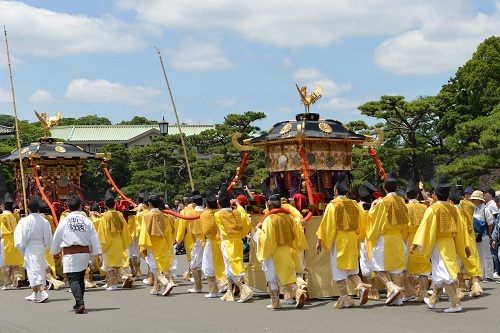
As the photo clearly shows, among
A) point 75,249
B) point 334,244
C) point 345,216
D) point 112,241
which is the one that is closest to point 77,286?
point 75,249

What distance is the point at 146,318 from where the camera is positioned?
363 inches

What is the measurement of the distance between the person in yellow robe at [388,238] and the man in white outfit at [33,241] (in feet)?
17.4

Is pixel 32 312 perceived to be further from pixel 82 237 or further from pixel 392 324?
pixel 392 324

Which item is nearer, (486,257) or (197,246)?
(486,257)

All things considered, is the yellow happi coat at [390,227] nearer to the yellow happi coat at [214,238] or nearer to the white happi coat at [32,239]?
the yellow happi coat at [214,238]

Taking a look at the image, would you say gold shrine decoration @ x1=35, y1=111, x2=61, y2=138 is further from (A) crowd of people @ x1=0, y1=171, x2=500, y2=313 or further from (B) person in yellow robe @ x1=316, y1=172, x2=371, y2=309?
(B) person in yellow robe @ x1=316, y1=172, x2=371, y2=309

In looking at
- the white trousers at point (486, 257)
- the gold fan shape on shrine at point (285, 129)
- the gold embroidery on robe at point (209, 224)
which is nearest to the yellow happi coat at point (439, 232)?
the white trousers at point (486, 257)

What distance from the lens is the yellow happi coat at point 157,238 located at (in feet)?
39.1

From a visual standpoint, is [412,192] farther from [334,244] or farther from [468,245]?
[334,244]

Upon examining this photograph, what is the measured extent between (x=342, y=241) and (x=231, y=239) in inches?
78.0

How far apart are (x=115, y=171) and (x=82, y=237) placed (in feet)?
124

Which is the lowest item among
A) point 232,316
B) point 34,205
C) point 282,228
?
point 232,316

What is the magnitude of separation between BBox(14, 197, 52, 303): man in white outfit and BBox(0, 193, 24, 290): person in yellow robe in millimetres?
1994

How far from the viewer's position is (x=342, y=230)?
9.68m
